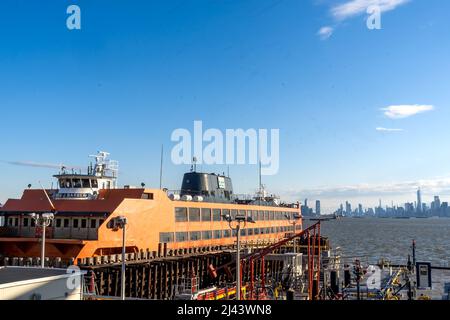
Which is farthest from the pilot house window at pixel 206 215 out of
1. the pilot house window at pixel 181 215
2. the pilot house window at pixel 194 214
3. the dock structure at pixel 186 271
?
the pilot house window at pixel 181 215

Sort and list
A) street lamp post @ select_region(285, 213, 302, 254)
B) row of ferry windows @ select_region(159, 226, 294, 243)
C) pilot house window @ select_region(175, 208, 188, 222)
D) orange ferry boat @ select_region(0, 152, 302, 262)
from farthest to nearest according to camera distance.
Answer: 1. street lamp post @ select_region(285, 213, 302, 254)
2. pilot house window @ select_region(175, 208, 188, 222)
3. row of ferry windows @ select_region(159, 226, 294, 243)
4. orange ferry boat @ select_region(0, 152, 302, 262)

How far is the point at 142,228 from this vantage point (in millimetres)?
44906

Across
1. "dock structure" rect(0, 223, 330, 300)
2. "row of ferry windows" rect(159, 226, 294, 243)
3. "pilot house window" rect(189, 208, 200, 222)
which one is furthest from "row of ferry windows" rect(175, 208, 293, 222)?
"dock structure" rect(0, 223, 330, 300)

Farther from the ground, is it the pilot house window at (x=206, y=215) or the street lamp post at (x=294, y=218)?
the pilot house window at (x=206, y=215)

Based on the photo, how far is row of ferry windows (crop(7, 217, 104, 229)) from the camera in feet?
139

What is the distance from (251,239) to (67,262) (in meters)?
40.3

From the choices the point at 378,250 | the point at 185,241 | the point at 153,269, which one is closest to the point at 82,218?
the point at 153,269

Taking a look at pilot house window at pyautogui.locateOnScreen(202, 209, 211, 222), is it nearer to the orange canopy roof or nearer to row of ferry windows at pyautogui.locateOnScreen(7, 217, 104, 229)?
the orange canopy roof

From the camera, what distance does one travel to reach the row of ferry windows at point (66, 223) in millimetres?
42469

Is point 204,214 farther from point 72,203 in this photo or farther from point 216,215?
point 72,203

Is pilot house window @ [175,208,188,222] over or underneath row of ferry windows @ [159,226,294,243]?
over

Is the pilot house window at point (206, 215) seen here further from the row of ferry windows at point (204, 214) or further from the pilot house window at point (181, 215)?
the pilot house window at point (181, 215)

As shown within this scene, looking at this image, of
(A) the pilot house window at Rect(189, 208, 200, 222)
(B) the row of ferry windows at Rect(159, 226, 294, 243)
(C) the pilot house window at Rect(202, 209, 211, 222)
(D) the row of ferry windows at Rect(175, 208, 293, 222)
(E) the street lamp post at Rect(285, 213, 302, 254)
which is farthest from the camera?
(E) the street lamp post at Rect(285, 213, 302, 254)
